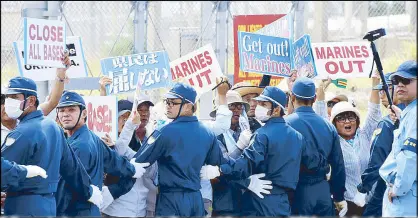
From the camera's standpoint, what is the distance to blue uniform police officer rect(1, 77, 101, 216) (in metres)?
7.02

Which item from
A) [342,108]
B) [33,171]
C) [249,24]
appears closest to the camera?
[33,171]

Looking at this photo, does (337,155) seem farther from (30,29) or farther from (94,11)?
(94,11)

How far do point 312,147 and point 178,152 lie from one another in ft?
4.13

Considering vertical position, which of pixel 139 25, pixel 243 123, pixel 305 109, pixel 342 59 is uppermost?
pixel 139 25

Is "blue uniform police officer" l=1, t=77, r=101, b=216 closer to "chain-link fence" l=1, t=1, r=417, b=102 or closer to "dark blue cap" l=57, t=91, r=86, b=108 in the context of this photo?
"dark blue cap" l=57, t=91, r=86, b=108

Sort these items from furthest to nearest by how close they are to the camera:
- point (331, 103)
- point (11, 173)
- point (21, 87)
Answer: point (331, 103) → point (21, 87) → point (11, 173)

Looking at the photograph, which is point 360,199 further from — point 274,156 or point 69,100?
point 69,100

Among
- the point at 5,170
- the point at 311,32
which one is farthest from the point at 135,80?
the point at 311,32

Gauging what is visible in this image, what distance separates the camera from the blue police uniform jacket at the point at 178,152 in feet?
26.0

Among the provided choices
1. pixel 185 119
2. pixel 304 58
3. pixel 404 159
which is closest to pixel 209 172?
pixel 185 119

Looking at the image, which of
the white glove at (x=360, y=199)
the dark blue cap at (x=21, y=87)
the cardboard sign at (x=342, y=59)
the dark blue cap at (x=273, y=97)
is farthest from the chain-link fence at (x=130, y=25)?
the dark blue cap at (x=21, y=87)

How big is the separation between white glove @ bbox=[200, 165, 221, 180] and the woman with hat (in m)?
1.42

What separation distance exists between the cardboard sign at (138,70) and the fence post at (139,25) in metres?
1.57

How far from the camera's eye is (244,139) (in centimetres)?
849
